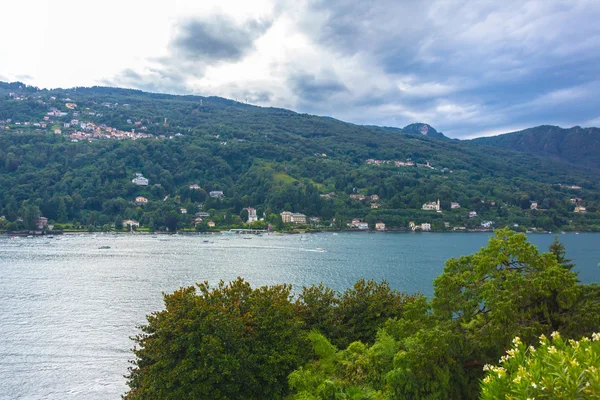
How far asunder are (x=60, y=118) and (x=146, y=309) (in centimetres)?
18540

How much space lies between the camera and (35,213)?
10394cm

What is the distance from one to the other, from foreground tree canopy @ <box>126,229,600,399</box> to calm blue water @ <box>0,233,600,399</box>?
10.7 metres

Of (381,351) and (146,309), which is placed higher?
(381,351)

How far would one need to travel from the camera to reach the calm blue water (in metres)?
25.5

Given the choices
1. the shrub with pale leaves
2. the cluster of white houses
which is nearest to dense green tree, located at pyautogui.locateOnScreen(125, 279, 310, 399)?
the shrub with pale leaves

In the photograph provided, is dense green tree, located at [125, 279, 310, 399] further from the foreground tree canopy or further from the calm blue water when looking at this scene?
the calm blue water

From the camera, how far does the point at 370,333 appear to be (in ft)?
61.0

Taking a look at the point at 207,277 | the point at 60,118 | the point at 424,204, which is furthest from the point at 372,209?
the point at 60,118

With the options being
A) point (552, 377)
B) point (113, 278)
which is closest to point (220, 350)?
point (552, 377)

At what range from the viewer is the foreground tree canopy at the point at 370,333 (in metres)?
11.1

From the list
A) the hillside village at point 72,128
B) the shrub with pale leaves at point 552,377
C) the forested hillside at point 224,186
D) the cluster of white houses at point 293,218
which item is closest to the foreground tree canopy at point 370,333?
the shrub with pale leaves at point 552,377

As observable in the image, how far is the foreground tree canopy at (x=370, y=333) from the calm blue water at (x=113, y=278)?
10690 millimetres

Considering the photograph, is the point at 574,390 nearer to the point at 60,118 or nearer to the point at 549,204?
the point at 549,204

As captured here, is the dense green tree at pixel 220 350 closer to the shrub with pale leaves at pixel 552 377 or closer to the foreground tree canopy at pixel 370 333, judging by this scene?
the foreground tree canopy at pixel 370 333
